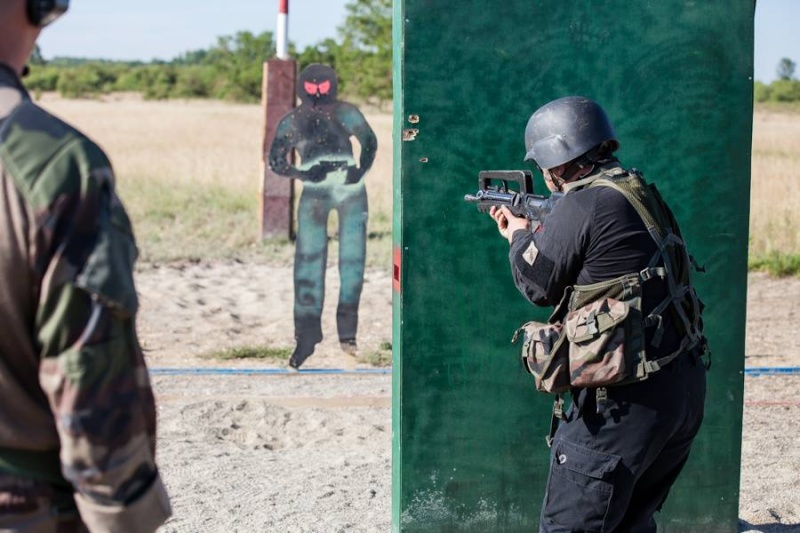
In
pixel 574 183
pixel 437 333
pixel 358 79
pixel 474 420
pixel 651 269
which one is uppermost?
pixel 358 79

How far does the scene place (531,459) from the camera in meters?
4.41

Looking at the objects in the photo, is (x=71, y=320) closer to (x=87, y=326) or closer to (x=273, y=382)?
(x=87, y=326)

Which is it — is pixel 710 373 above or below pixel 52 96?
below

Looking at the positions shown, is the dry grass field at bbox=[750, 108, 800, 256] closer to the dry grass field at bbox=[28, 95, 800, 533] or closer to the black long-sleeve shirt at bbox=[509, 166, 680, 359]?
the dry grass field at bbox=[28, 95, 800, 533]

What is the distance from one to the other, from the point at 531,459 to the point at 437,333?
2.10 ft

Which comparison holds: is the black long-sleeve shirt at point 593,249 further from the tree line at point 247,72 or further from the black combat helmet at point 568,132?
the tree line at point 247,72

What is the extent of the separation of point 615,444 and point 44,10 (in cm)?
206

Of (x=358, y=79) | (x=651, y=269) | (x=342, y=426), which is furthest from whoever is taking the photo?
(x=358, y=79)

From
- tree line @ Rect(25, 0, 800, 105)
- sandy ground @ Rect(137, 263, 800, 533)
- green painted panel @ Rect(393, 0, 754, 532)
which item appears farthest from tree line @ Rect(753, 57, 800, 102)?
green painted panel @ Rect(393, 0, 754, 532)

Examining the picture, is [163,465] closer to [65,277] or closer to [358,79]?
[65,277]

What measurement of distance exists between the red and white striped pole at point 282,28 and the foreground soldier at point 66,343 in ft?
29.7

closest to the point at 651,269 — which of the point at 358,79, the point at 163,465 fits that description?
the point at 163,465

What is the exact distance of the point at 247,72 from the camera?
4809 centimetres

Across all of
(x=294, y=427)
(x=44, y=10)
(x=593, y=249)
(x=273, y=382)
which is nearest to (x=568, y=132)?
(x=593, y=249)
